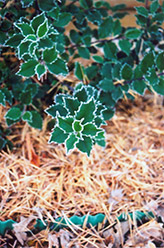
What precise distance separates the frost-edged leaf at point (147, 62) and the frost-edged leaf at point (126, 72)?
0.19 ft

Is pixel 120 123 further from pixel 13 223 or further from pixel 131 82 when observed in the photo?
pixel 13 223

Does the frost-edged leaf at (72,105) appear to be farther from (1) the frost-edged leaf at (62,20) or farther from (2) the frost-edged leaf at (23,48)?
(1) the frost-edged leaf at (62,20)

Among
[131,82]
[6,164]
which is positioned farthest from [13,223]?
[131,82]

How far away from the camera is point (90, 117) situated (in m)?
0.86

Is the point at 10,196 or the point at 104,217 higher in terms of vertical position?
the point at 10,196

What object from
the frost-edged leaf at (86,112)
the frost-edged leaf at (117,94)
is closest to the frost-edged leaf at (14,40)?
the frost-edged leaf at (86,112)

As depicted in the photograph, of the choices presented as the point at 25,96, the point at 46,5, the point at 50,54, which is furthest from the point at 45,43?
the point at 25,96

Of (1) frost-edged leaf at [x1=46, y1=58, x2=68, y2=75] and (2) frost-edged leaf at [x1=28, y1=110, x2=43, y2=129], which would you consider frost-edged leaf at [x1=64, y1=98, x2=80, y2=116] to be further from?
(2) frost-edged leaf at [x1=28, y1=110, x2=43, y2=129]

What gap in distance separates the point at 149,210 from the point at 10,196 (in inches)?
20.7

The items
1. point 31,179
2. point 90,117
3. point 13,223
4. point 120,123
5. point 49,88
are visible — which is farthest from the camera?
point 120,123

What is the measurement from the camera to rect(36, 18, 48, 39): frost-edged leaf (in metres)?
0.89

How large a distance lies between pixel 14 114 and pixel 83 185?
1.32ft

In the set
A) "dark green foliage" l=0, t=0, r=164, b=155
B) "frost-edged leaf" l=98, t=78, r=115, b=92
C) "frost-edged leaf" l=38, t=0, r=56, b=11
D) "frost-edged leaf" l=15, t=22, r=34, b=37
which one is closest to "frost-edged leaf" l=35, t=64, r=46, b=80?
"dark green foliage" l=0, t=0, r=164, b=155

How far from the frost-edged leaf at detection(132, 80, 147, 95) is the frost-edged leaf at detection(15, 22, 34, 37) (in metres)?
0.48
